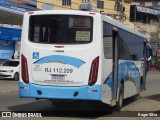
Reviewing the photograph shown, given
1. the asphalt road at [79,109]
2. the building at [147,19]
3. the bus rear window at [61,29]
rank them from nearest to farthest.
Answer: the bus rear window at [61,29] → the asphalt road at [79,109] → the building at [147,19]

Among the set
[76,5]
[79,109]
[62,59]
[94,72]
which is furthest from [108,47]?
[76,5]

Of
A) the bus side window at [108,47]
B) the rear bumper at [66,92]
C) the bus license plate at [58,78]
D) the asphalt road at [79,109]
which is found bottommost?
the asphalt road at [79,109]

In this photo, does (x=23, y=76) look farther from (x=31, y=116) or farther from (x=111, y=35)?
(x=111, y=35)

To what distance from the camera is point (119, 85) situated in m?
15.2

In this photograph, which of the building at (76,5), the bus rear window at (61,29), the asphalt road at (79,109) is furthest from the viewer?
the building at (76,5)

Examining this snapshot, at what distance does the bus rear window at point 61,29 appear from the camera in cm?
1297

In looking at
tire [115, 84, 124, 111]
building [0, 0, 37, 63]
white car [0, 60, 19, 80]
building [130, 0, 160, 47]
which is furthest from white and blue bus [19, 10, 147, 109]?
building [130, 0, 160, 47]

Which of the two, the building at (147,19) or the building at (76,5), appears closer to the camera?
the building at (76,5)

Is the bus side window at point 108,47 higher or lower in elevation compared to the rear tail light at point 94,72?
higher

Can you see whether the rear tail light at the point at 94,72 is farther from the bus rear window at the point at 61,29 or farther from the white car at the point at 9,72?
the white car at the point at 9,72

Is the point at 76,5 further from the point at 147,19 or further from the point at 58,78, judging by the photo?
the point at 58,78

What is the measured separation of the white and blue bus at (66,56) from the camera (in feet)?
41.7

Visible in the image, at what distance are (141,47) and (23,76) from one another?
Answer: 26.5ft

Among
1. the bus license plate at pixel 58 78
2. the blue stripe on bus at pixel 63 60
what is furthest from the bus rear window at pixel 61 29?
the bus license plate at pixel 58 78
